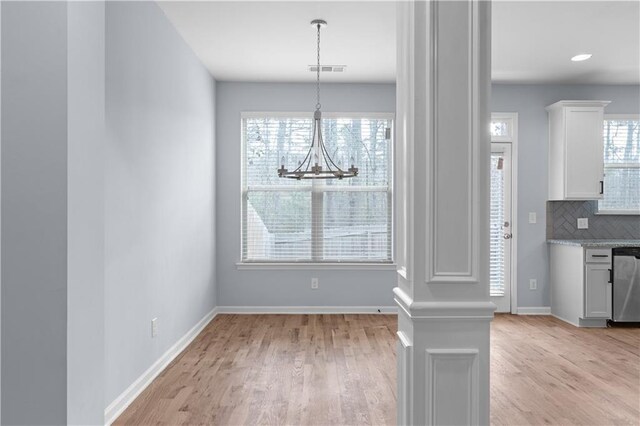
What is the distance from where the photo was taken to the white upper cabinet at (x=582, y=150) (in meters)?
5.25

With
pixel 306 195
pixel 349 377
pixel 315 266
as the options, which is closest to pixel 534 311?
pixel 315 266

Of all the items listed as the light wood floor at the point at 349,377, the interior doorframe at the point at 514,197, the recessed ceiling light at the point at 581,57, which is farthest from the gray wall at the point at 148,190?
the recessed ceiling light at the point at 581,57

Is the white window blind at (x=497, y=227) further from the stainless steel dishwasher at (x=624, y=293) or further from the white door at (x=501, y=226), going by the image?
the stainless steel dishwasher at (x=624, y=293)

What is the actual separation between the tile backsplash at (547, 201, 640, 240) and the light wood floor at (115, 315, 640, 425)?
119 cm

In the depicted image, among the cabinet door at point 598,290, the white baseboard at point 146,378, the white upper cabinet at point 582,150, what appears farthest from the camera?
the white upper cabinet at point 582,150

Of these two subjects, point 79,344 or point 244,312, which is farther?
point 244,312

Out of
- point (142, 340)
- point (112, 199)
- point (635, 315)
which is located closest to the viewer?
point (112, 199)

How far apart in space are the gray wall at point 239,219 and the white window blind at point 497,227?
4.18 ft

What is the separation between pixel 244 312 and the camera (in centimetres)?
553

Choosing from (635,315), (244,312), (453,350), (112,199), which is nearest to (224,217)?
(244,312)

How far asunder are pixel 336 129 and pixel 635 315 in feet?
12.9

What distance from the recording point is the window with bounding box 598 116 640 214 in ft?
18.1

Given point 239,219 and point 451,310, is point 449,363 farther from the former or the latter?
point 239,219

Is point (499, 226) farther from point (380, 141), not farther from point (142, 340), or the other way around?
point (142, 340)
